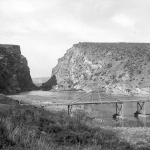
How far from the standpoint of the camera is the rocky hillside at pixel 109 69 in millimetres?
97688

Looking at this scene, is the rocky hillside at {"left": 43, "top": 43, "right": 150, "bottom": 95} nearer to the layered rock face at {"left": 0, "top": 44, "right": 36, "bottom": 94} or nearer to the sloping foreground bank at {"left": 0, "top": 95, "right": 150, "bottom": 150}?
the layered rock face at {"left": 0, "top": 44, "right": 36, "bottom": 94}

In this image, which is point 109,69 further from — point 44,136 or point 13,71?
point 44,136

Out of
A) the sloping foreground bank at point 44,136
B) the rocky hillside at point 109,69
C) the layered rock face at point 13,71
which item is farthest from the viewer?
the layered rock face at point 13,71

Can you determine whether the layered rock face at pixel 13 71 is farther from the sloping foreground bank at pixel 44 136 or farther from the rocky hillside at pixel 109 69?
the sloping foreground bank at pixel 44 136

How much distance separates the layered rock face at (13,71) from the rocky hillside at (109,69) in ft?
74.6

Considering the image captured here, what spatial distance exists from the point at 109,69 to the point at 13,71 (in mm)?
54709

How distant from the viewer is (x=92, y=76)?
121812 mm

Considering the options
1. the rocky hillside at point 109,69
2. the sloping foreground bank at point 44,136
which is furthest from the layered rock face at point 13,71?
the sloping foreground bank at point 44,136

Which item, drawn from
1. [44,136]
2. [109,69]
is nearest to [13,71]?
[109,69]

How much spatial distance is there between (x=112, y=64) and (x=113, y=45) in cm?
2014

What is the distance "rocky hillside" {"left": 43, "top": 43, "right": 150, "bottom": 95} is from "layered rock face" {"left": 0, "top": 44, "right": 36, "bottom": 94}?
74.6 ft

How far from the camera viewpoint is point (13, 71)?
408ft

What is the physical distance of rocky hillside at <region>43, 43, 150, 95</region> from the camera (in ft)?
320

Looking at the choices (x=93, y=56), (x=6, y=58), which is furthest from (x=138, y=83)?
(x=6, y=58)
